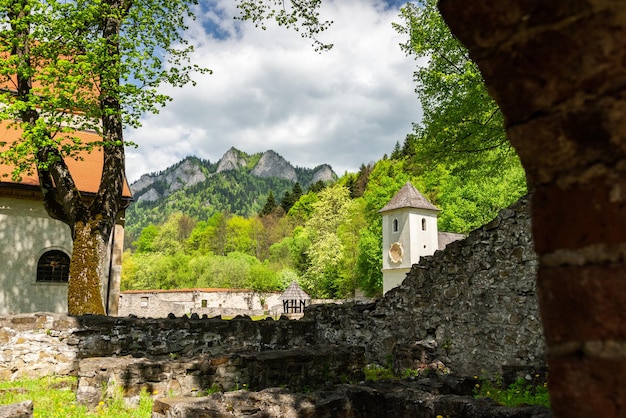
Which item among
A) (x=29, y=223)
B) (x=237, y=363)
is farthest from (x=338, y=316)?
(x=29, y=223)

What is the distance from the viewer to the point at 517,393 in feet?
23.8

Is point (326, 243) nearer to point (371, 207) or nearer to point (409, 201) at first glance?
point (371, 207)

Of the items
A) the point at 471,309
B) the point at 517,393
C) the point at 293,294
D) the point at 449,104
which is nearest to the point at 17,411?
the point at 517,393

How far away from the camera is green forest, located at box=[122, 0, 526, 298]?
1482 cm

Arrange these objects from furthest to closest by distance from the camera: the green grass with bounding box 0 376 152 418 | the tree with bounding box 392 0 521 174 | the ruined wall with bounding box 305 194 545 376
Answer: the tree with bounding box 392 0 521 174
the ruined wall with bounding box 305 194 545 376
the green grass with bounding box 0 376 152 418

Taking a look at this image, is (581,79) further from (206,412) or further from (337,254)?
(337,254)

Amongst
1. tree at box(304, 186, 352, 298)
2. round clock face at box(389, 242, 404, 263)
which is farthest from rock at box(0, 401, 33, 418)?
tree at box(304, 186, 352, 298)

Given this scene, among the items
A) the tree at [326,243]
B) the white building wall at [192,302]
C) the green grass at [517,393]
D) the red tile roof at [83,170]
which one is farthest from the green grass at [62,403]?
the tree at [326,243]

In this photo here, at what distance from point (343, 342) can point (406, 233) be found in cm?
2807

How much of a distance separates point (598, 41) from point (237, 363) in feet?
23.7

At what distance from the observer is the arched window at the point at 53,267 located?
18.1 meters

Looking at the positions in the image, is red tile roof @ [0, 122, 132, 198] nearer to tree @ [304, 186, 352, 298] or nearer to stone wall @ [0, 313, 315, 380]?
stone wall @ [0, 313, 315, 380]

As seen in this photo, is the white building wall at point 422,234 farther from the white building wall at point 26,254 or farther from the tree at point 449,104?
the white building wall at point 26,254

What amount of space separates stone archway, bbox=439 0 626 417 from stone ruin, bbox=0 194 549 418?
13.9 feet
